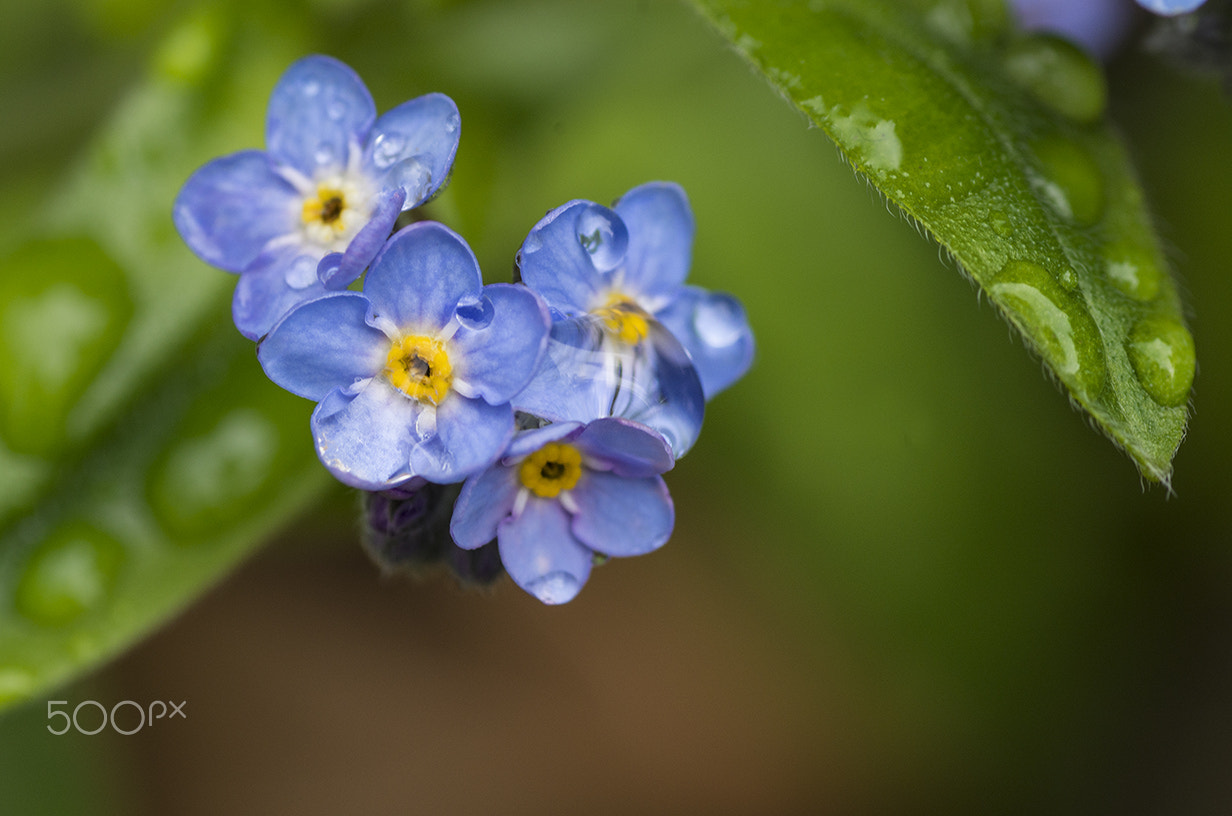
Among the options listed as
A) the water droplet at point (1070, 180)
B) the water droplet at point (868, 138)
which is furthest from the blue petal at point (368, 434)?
the water droplet at point (1070, 180)

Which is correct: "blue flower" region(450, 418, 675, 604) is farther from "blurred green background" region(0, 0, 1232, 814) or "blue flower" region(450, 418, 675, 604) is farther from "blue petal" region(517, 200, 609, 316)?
"blurred green background" region(0, 0, 1232, 814)

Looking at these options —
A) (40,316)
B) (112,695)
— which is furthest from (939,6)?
(112,695)

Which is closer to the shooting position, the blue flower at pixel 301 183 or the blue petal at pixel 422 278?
the blue petal at pixel 422 278

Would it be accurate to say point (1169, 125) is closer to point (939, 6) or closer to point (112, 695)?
point (939, 6)

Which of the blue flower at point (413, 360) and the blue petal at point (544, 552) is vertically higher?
the blue flower at point (413, 360)

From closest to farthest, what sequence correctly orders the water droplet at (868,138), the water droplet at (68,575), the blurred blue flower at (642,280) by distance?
the blurred blue flower at (642,280) → the water droplet at (868,138) → the water droplet at (68,575)

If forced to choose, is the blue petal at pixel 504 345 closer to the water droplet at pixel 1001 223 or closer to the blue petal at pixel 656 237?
the blue petal at pixel 656 237

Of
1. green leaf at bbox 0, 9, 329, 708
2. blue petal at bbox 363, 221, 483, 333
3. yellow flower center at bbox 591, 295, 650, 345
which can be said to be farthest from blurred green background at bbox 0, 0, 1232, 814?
blue petal at bbox 363, 221, 483, 333

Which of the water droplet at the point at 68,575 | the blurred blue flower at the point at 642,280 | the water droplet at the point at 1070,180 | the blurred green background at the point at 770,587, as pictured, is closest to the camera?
the blurred blue flower at the point at 642,280

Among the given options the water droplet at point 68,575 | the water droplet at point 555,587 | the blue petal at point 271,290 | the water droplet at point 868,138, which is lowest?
the water droplet at point 68,575
